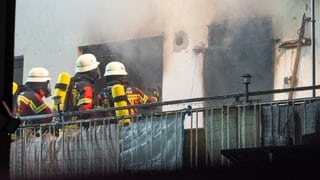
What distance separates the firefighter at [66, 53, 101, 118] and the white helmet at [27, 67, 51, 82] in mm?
127

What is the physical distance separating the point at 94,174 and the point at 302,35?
1.00 metres

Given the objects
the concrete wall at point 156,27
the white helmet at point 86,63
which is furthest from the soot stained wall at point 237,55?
the white helmet at point 86,63

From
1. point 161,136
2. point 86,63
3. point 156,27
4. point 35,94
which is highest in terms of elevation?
point 156,27

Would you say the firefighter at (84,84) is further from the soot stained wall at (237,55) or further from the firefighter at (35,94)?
the soot stained wall at (237,55)

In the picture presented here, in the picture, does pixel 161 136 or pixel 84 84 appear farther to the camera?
pixel 84 84

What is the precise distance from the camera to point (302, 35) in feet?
7.18

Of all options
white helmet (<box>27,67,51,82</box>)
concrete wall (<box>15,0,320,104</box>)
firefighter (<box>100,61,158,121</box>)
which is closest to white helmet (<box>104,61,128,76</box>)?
firefighter (<box>100,61,158,121</box>)

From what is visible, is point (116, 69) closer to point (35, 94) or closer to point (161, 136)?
point (161, 136)

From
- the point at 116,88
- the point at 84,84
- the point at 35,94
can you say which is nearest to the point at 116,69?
the point at 116,88

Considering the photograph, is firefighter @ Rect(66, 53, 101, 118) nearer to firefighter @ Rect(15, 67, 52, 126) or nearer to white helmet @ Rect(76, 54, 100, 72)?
white helmet @ Rect(76, 54, 100, 72)

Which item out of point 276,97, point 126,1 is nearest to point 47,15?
point 126,1

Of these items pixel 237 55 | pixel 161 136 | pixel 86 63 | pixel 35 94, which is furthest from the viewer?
pixel 35 94

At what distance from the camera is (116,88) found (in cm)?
252

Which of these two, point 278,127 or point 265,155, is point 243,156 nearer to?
point 265,155
